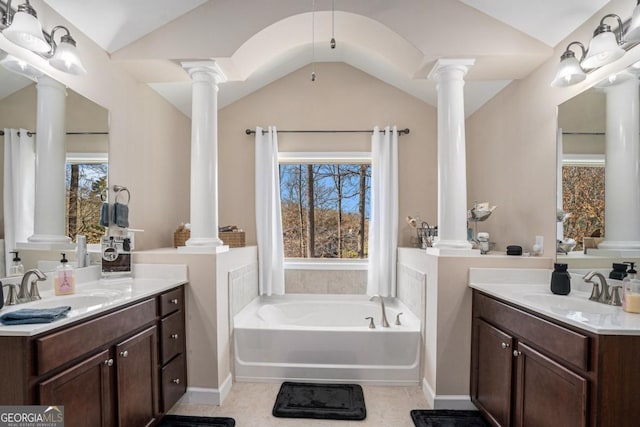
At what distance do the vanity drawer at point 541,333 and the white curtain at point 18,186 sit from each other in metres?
2.69

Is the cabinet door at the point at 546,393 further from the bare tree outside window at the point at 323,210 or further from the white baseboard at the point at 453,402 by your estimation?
the bare tree outside window at the point at 323,210

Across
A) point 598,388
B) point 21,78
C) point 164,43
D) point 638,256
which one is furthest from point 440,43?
point 21,78

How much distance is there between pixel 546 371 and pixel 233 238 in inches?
98.4

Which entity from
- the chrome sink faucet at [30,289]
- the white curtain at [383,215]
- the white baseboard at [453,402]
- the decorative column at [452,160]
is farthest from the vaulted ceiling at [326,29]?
the white baseboard at [453,402]

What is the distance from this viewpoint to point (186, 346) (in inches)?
93.4

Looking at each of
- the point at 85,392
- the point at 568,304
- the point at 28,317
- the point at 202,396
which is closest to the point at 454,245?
the point at 568,304

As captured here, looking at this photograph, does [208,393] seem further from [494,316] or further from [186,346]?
[494,316]

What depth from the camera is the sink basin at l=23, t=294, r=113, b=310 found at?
Result: 1.62 metres

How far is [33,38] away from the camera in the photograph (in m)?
1.59

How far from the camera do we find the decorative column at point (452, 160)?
7.75 ft

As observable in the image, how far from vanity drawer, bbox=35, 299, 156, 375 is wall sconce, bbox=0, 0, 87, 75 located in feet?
4.51

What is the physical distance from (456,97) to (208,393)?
2805 millimetres

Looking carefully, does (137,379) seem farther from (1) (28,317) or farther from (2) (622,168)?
(2) (622,168)

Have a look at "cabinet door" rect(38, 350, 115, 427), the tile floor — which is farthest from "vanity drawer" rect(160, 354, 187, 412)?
"cabinet door" rect(38, 350, 115, 427)
